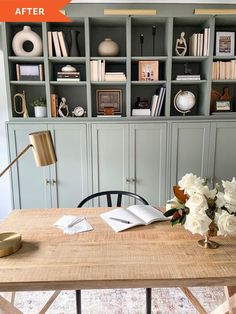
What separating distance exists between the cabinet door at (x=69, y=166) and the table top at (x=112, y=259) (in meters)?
1.24

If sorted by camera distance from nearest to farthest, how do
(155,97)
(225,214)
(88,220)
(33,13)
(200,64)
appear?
1. (225,214)
2. (88,220)
3. (33,13)
4. (155,97)
5. (200,64)

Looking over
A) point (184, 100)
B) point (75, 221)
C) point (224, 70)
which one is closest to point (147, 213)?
point (75, 221)

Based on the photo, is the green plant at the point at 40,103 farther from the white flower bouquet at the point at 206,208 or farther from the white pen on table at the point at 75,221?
the white flower bouquet at the point at 206,208

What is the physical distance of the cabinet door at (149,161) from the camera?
8.58ft

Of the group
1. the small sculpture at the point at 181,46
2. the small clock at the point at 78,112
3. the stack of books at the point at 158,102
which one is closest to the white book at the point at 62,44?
the small clock at the point at 78,112

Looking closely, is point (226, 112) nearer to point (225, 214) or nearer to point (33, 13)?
point (225, 214)

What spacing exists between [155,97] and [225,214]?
1.83m

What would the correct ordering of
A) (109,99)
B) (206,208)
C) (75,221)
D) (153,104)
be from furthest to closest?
(109,99) → (153,104) → (75,221) → (206,208)

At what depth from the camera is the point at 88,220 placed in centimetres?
150

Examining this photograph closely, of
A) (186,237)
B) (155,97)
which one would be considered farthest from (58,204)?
(186,237)

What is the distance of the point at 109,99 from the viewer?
288 centimetres

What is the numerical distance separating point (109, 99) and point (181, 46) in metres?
0.96

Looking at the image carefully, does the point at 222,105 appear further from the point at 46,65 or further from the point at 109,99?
the point at 46,65

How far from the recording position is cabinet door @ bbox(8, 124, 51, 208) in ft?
8.57
